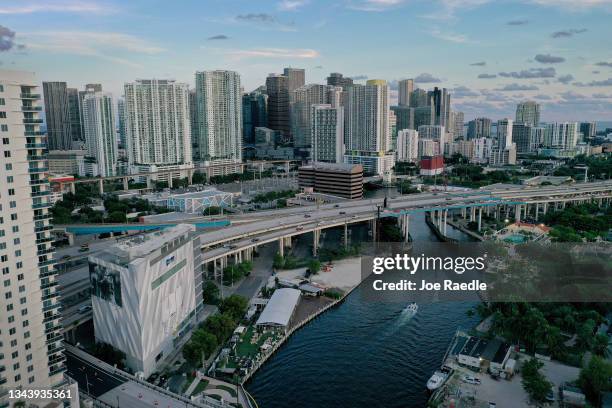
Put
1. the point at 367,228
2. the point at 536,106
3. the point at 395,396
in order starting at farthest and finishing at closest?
the point at 536,106
the point at 367,228
the point at 395,396

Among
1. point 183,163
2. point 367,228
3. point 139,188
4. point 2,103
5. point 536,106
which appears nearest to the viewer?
point 2,103

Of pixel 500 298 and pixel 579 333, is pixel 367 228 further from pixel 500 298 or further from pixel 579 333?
pixel 579 333

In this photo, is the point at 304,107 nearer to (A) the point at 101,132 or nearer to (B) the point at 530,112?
(A) the point at 101,132

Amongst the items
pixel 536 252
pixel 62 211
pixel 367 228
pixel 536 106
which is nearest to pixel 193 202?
pixel 62 211

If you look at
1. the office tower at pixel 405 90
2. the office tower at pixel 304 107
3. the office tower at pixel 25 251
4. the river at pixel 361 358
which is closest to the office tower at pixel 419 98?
the office tower at pixel 405 90

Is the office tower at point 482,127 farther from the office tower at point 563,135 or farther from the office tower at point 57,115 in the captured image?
the office tower at point 57,115

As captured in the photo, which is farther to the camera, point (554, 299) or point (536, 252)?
point (536, 252)

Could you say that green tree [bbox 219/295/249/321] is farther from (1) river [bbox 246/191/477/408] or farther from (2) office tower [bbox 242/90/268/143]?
(2) office tower [bbox 242/90/268/143]
